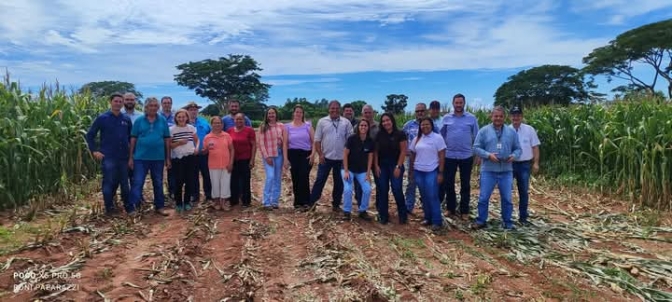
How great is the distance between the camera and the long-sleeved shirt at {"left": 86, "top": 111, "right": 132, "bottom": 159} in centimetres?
654

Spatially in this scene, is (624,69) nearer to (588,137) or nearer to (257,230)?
(588,137)

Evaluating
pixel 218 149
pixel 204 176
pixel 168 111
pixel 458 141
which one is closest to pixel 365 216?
pixel 458 141

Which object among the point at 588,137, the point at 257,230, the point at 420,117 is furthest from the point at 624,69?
the point at 257,230

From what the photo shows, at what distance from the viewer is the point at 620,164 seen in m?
8.45

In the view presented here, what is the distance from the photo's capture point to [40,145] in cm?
726

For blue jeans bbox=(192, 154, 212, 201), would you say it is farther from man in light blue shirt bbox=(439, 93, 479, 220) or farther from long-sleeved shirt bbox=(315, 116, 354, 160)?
man in light blue shirt bbox=(439, 93, 479, 220)

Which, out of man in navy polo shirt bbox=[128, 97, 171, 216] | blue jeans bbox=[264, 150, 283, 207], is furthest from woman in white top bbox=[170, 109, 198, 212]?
blue jeans bbox=[264, 150, 283, 207]

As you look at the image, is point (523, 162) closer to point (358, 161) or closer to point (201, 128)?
point (358, 161)

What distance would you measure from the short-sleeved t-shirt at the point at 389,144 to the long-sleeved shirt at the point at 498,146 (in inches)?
39.9

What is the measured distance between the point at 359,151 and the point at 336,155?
53cm

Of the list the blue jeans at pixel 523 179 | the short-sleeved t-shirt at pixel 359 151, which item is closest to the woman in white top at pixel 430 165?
the short-sleeved t-shirt at pixel 359 151

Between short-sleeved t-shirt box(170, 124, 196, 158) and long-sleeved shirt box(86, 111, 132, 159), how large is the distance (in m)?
0.68

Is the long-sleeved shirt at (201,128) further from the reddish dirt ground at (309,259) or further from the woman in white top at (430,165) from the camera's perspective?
the woman in white top at (430,165)

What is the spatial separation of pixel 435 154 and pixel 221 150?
123 inches
